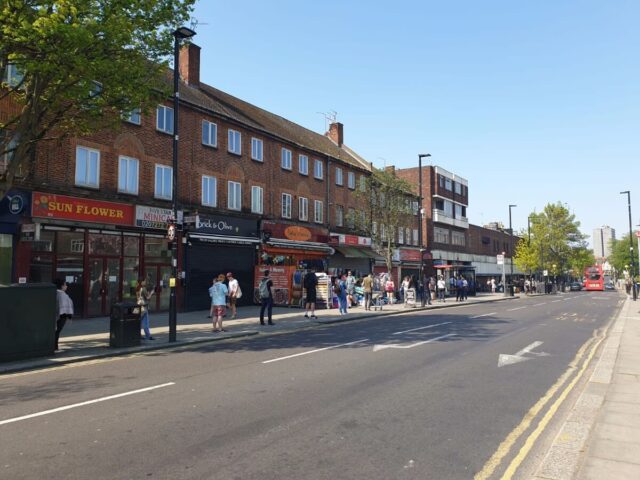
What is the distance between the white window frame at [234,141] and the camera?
25.6m

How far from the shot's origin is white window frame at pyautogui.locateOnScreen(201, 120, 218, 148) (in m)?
24.1

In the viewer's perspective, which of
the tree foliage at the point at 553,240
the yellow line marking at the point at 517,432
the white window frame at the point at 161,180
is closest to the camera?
the yellow line marking at the point at 517,432

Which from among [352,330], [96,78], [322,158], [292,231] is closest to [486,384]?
[352,330]

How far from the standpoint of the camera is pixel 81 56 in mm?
10547

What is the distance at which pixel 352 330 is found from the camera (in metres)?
16.1

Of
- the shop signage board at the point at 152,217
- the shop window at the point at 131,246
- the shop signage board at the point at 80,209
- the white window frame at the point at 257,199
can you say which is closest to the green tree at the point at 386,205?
the white window frame at the point at 257,199

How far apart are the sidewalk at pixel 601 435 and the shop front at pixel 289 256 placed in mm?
17935

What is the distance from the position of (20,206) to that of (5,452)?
516 inches

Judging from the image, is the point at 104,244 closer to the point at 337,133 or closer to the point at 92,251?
the point at 92,251

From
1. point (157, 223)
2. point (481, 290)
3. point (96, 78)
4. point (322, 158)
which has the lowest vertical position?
point (481, 290)

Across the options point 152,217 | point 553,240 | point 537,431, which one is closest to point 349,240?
point 152,217

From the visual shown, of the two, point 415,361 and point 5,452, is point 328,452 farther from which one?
point 415,361

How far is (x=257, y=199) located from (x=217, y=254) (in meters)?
4.73

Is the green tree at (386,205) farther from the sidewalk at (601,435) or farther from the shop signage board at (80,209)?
the sidewalk at (601,435)
